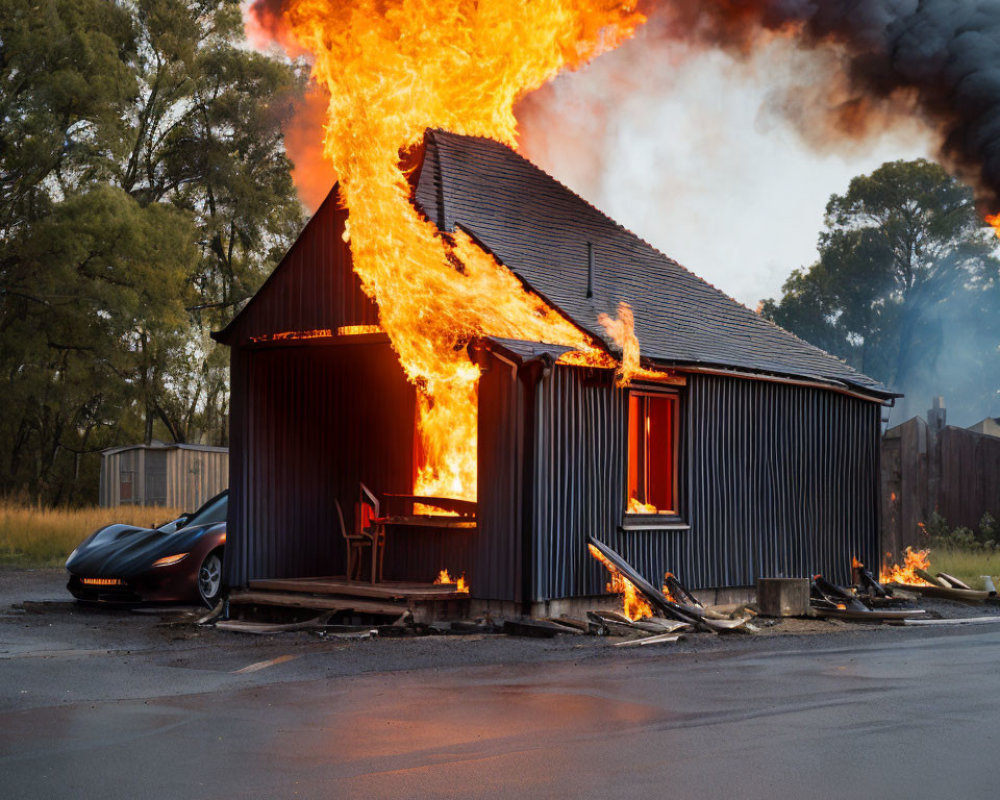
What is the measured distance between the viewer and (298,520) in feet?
57.8

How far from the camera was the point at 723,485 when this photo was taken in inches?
688

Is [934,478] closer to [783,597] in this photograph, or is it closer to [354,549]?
[783,597]

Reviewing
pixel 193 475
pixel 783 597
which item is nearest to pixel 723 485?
pixel 783 597

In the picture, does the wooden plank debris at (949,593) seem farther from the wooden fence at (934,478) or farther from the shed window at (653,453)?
the shed window at (653,453)

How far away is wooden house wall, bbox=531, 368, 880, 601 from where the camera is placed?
48.9ft

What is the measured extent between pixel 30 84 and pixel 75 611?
2133cm

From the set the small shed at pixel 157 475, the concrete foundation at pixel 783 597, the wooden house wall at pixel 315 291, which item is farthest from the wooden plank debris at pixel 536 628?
the small shed at pixel 157 475

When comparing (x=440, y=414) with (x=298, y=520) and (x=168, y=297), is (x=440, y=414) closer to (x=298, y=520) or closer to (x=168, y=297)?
(x=298, y=520)

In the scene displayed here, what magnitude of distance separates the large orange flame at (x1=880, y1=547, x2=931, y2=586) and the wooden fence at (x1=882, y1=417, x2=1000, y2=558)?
1.52m

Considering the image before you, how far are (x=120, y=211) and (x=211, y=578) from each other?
62.0 feet

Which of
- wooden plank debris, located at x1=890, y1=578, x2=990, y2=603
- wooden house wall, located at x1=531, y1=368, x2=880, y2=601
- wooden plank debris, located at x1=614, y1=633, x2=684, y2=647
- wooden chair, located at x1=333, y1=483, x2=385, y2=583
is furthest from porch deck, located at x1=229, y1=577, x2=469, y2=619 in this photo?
wooden plank debris, located at x1=890, y1=578, x2=990, y2=603

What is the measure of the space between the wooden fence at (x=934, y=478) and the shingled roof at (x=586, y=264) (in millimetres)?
3493

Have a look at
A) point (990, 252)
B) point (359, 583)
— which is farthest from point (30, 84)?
point (990, 252)

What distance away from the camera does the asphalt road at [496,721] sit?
6.69 meters
